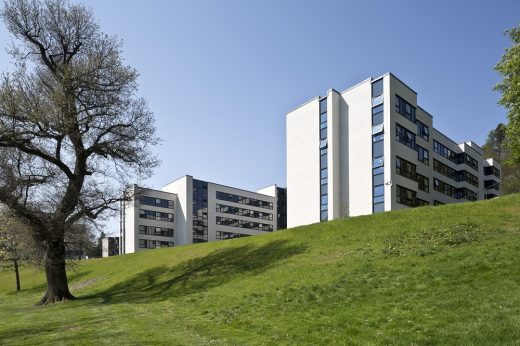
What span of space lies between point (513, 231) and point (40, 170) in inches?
1104

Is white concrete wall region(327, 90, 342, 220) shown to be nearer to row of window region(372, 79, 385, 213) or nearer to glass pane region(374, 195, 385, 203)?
row of window region(372, 79, 385, 213)

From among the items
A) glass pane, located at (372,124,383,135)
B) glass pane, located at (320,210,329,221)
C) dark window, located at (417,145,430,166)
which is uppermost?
glass pane, located at (372,124,383,135)

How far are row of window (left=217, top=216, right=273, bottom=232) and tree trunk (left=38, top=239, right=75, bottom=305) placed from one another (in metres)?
75.9

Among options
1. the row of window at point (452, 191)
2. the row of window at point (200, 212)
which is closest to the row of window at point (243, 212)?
the row of window at point (200, 212)

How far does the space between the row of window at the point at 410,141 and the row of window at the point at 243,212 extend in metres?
58.7

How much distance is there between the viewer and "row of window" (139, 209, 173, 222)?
305 feet

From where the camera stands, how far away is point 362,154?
50375mm

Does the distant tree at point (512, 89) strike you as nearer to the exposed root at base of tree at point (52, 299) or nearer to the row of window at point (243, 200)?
the exposed root at base of tree at point (52, 299)

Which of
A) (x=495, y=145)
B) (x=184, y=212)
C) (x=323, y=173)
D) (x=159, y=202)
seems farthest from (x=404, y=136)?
(x=495, y=145)

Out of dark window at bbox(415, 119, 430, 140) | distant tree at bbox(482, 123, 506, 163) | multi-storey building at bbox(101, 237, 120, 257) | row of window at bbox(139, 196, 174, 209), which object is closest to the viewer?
dark window at bbox(415, 119, 430, 140)

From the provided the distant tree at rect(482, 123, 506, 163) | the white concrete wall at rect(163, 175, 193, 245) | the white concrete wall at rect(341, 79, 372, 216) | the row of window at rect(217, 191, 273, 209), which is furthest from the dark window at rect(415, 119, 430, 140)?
the distant tree at rect(482, 123, 506, 163)

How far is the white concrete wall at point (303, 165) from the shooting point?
54906 millimetres

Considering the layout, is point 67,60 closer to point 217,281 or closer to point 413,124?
point 217,281

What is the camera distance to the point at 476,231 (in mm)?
21375
